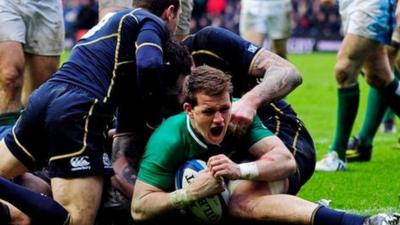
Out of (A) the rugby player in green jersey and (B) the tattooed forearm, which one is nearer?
(A) the rugby player in green jersey

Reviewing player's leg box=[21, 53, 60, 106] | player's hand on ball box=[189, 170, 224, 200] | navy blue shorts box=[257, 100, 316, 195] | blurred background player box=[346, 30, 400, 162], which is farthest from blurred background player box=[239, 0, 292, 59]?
player's hand on ball box=[189, 170, 224, 200]

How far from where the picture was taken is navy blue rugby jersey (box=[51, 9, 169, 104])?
671cm

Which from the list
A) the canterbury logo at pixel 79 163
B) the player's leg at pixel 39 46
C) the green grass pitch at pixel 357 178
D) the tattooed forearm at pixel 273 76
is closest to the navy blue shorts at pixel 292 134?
the tattooed forearm at pixel 273 76

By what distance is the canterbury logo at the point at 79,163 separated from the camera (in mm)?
6508

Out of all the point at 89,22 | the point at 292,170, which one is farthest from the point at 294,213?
the point at 89,22

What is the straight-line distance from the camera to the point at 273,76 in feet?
23.4

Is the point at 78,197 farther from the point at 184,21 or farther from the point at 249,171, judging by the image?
the point at 184,21

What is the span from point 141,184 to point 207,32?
46.0 inches

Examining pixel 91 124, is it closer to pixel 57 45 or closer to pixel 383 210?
pixel 383 210

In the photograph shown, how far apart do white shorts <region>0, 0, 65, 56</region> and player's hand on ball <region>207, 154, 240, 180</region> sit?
2997 mm

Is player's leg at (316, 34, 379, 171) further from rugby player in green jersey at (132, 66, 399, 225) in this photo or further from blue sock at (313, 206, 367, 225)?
blue sock at (313, 206, 367, 225)

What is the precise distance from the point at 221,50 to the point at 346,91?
2.61m

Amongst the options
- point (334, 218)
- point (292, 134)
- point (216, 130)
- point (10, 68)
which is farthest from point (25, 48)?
point (334, 218)

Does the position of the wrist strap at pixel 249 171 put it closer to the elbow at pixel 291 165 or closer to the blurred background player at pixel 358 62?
the elbow at pixel 291 165
